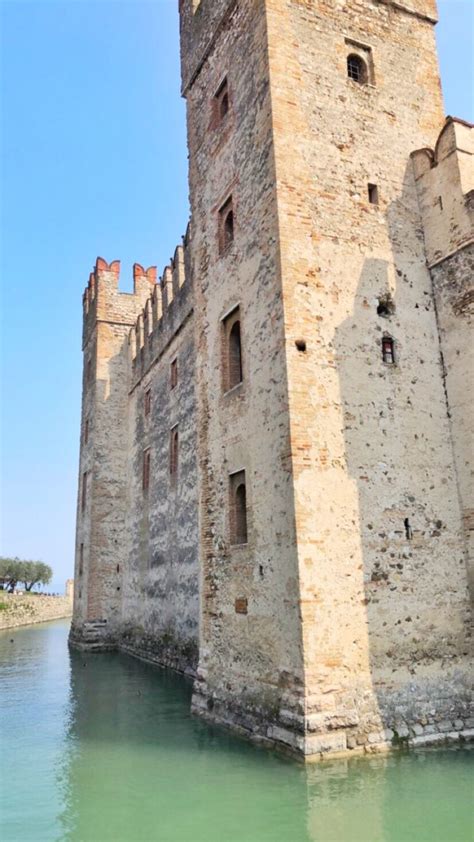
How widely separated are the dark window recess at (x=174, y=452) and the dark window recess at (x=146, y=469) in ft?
7.89

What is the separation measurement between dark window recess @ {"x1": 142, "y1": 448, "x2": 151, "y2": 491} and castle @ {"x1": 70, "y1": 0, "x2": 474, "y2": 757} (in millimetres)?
7889

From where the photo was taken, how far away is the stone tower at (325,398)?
305 inches

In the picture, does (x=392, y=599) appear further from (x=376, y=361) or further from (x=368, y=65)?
(x=368, y=65)

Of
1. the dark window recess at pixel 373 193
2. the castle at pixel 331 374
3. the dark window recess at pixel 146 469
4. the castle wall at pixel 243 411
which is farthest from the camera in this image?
the dark window recess at pixel 146 469

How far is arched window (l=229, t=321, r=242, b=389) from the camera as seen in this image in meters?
10.2

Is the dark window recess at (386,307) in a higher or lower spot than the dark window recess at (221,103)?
lower

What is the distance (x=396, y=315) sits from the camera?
9266 mm

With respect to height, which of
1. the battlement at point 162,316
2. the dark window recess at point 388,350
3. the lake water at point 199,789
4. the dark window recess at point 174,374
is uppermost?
the battlement at point 162,316

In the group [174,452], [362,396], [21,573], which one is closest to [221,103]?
[362,396]

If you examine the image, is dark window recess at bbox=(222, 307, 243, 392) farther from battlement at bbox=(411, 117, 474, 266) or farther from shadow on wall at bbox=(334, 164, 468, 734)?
battlement at bbox=(411, 117, 474, 266)

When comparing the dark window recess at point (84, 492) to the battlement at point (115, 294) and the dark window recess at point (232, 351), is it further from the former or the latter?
the dark window recess at point (232, 351)

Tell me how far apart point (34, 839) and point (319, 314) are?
6.50 meters

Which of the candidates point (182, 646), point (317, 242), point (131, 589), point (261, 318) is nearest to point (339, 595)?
point (261, 318)

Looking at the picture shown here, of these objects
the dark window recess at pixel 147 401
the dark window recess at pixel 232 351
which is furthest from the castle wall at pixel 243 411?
the dark window recess at pixel 147 401
